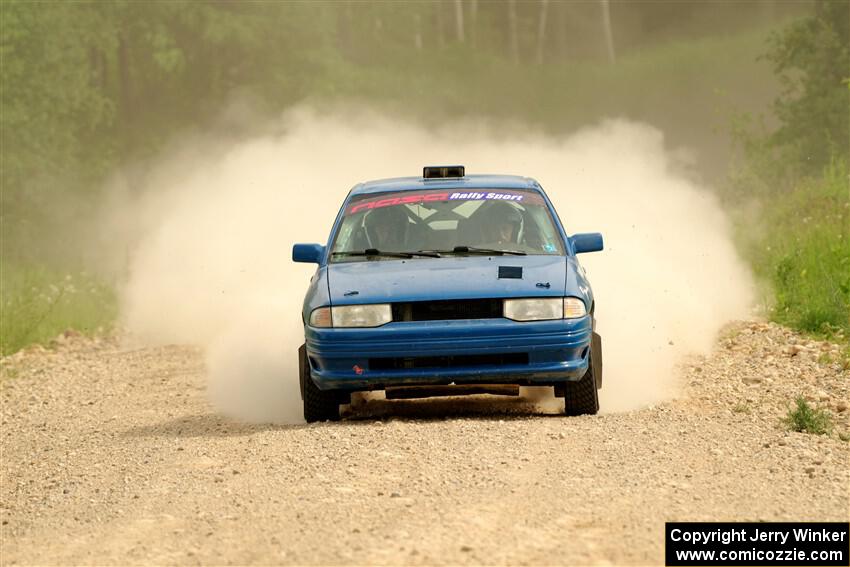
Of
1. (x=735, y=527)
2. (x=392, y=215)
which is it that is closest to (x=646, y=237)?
(x=392, y=215)

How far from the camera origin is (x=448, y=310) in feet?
31.7

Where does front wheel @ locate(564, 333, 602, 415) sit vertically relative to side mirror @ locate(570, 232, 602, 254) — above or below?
below

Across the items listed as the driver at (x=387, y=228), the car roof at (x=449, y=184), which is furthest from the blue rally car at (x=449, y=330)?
the car roof at (x=449, y=184)

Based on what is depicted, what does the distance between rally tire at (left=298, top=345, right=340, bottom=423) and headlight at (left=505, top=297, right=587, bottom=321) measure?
1350 mm

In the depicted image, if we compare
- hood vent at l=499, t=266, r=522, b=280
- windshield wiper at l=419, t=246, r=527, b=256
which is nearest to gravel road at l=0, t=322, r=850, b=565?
hood vent at l=499, t=266, r=522, b=280

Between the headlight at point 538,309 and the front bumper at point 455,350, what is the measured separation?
0.05m

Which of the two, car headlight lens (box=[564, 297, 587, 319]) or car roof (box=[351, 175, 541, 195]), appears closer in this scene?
car headlight lens (box=[564, 297, 587, 319])

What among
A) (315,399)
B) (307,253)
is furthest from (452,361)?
(307,253)

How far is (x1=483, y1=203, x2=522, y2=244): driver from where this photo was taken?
35.9 ft

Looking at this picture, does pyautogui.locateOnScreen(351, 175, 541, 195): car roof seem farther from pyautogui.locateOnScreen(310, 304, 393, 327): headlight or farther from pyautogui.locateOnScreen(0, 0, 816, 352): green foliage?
pyautogui.locateOnScreen(0, 0, 816, 352): green foliage

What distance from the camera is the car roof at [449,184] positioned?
1141 centimetres

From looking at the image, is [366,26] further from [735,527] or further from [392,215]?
[735,527]

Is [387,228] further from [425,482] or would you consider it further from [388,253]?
[425,482]

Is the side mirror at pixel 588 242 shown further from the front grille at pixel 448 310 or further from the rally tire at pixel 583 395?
the front grille at pixel 448 310
